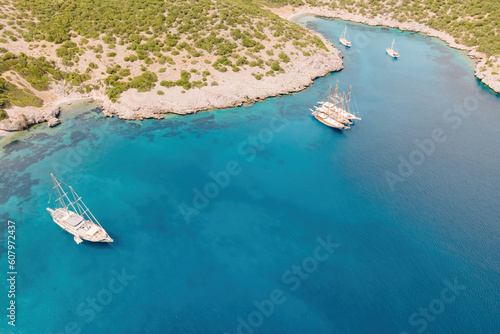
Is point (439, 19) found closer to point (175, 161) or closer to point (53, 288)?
point (175, 161)

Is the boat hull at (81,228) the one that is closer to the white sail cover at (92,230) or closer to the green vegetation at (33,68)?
the white sail cover at (92,230)

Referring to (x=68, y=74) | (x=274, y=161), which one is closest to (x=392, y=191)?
(x=274, y=161)

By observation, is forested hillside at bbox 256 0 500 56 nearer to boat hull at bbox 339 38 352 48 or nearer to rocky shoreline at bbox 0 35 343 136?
boat hull at bbox 339 38 352 48

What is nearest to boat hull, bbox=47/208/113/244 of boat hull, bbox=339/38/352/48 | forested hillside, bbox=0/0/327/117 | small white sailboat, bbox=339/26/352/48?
forested hillside, bbox=0/0/327/117

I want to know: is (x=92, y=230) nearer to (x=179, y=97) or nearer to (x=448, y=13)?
(x=179, y=97)

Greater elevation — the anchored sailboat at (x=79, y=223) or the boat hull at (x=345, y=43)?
the boat hull at (x=345, y=43)

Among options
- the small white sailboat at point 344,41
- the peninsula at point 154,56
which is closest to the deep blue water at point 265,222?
the peninsula at point 154,56
